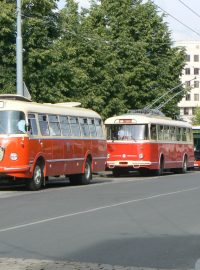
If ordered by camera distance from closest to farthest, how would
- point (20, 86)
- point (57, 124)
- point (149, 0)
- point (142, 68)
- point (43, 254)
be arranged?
point (43, 254) → point (57, 124) → point (20, 86) → point (142, 68) → point (149, 0)

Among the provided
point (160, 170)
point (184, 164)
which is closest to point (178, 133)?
point (184, 164)

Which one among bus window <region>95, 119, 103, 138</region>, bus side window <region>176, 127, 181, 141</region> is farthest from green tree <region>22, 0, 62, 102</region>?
bus side window <region>176, 127, 181, 141</region>

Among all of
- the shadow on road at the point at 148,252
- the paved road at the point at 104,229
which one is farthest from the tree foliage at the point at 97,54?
the shadow on road at the point at 148,252

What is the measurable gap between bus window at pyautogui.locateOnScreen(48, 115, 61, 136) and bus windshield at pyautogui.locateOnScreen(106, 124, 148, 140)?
1009 cm

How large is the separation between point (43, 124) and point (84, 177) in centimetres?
414

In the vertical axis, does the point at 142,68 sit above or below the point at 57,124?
above

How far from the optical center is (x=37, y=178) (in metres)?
23.2

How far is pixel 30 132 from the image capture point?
2277 centimetres

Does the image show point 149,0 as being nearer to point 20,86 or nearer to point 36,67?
point 36,67

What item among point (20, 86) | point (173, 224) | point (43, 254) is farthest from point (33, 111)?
point (43, 254)

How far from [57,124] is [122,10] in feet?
105

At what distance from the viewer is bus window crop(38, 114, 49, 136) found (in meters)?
23.7

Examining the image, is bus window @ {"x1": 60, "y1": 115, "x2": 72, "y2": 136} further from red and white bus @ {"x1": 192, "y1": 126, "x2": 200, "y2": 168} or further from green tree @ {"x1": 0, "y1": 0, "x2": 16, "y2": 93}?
red and white bus @ {"x1": 192, "y1": 126, "x2": 200, "y2": 168}

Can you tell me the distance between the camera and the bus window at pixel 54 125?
24.5 metres
